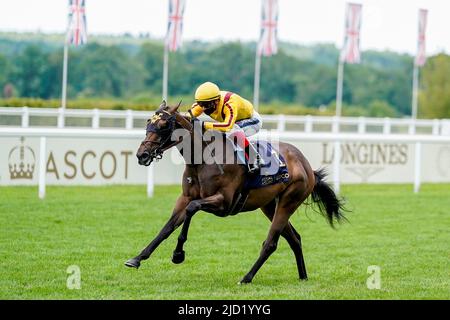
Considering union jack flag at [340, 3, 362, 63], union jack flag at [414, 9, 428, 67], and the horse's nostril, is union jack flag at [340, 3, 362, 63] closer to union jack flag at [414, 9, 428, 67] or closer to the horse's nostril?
union jack flag at [414, 9, 428, 67]

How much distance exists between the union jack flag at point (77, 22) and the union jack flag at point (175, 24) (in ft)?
9.41

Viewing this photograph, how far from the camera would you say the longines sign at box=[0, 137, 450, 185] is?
1366 centimetres

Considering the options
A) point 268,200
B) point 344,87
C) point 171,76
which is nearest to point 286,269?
point 268,200

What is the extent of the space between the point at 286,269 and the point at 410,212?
5.46 m

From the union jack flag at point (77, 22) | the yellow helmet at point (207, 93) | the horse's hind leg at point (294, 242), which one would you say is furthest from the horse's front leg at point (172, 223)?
the union jack flag at point (77, 22)

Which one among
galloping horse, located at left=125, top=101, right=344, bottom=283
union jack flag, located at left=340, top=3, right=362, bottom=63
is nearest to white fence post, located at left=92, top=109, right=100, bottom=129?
galloping horse, located at left=125, top=101, right=344, bottom=283

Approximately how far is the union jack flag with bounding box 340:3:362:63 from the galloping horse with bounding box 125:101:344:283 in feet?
61.9

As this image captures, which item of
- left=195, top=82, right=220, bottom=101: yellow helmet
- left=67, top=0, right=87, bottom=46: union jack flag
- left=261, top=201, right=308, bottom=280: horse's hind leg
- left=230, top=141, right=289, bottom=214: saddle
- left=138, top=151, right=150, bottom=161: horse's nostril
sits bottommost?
left=261, top=201, right=308, bottom=280: horse's hind leg

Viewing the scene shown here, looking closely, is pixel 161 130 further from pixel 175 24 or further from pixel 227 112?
pixel 175 24

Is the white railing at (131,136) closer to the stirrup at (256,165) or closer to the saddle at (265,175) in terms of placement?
the saddle at (265,175)

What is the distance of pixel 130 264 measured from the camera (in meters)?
7.00

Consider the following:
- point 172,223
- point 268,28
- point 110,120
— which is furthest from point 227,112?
point 268,28
